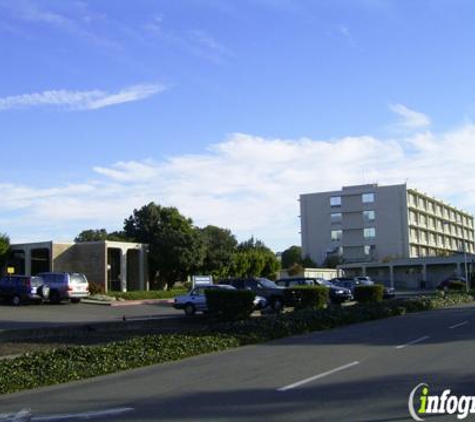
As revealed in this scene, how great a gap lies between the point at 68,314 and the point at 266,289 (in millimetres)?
9924

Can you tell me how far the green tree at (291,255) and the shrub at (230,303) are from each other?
321 ft

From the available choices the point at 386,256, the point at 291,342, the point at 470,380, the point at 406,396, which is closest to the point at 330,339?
the point at 291,342

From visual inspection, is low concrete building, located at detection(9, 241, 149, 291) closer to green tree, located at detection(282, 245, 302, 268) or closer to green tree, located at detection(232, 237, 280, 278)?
green tree, located at detection(232, 237, 280, 278)

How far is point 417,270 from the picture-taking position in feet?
318

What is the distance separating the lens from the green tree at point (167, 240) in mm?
60250

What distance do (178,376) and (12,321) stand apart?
17906mm

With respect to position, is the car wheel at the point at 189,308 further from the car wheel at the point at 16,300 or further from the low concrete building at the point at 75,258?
the low concrete building at the point at 75,258

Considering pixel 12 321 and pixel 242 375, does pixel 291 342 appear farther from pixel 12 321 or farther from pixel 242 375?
pixel 12 321

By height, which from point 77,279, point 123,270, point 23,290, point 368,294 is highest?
point 123,270

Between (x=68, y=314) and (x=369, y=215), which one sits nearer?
(x=68, y=314)

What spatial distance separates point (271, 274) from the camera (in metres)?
79.6

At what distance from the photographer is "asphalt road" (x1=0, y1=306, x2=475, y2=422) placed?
9.00 metres

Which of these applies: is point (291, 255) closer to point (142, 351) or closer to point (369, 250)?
point (369, 250)

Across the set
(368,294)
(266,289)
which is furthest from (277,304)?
(368,294)
